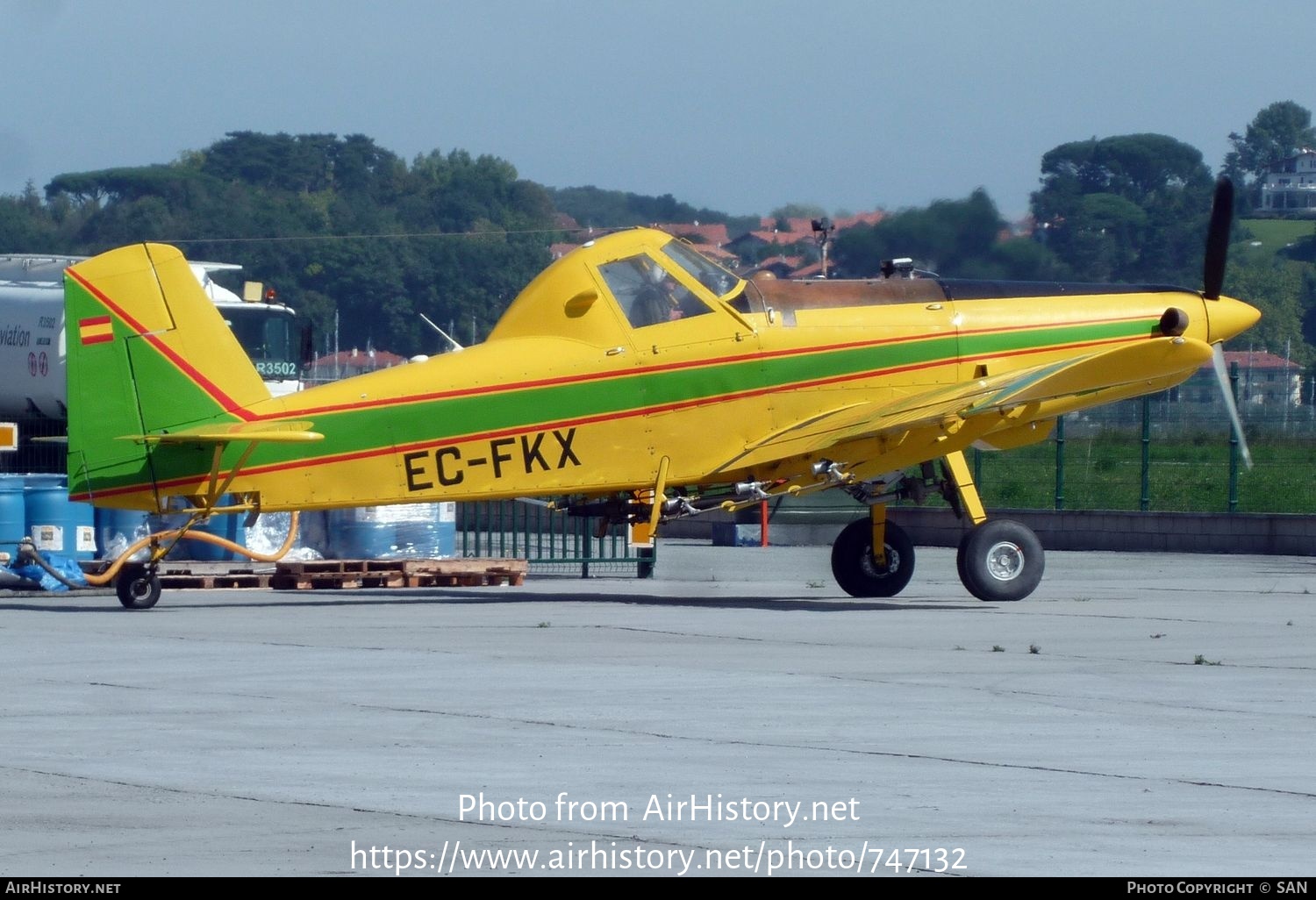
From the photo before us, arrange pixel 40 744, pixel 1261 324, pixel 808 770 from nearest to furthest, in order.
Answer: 1. pixel 808 770
2. pixel 40 744
3. pixel 1261 324

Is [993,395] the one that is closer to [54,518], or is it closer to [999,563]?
[999,563]

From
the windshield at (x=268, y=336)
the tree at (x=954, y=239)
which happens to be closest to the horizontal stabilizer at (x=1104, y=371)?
the tree at (x=954, y=239)

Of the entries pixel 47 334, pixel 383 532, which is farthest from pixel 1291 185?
pixel 47 334

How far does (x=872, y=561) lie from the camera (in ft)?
55.2

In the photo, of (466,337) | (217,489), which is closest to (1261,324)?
(217,489)

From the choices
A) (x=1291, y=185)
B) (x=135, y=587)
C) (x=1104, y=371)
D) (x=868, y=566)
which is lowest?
(x=135, y=587)

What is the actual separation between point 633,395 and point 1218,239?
5.74 meters

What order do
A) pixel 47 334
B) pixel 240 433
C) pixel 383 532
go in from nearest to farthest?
pixel 240 433 < pixel 383 532 < pixel 47 334

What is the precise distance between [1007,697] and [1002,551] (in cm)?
622

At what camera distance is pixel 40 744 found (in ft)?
26.9

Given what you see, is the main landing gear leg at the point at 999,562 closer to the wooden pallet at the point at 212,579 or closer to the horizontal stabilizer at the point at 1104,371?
the horizontal stabilizer at the point at 1104,371

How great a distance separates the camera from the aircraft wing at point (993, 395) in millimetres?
14773

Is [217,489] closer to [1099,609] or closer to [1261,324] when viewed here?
[1099,609]

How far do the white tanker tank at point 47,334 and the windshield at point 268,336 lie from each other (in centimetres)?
2
